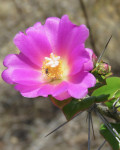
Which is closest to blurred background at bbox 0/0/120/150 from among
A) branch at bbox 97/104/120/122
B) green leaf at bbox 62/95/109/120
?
branch at bbox 97/104/120/122

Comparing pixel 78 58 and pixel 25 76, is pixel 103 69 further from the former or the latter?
pixel 25 76

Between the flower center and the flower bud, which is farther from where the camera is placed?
the flower center

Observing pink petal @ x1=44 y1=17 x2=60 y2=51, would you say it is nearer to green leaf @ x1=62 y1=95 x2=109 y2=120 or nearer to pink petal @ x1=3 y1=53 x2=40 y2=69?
pink petal @ x1=3 y1=53 x2=40 y2=69

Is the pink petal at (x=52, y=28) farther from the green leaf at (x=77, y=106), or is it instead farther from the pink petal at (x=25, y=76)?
the green leaf at (x=77, y=106)

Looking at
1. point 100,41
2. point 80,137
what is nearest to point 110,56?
point 100,41

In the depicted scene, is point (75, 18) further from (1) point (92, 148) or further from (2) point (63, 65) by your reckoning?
(2) point (63, 65)

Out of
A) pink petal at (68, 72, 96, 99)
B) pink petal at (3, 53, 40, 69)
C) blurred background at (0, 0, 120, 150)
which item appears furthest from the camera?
blurred background at (0, 0, 120, 150)

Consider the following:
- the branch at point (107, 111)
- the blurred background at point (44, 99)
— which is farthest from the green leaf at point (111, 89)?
the blurred background at point (44, 99)
